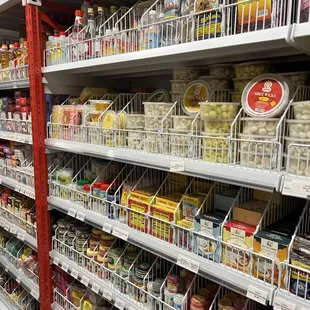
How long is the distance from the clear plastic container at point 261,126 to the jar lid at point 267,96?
0.02 meters

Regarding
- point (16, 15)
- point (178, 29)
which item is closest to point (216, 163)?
point (178, 29)

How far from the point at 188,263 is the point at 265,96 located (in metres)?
0.65

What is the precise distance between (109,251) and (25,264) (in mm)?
928

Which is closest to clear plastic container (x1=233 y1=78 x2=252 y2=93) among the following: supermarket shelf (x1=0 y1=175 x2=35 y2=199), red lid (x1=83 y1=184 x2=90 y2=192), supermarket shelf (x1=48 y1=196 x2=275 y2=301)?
supermarket shelf (x1=48 y1=196 x2=275 y2=301)

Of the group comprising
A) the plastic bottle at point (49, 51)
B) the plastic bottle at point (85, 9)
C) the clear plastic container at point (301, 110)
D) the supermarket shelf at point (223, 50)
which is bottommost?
the clear plastic container at point (301, 110)

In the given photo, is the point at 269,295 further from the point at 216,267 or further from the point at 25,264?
the point at 25,264

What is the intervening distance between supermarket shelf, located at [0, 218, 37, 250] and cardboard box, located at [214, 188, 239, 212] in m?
1.35

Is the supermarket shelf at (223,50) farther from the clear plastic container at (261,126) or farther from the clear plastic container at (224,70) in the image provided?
the clear plastic container at (261,126)

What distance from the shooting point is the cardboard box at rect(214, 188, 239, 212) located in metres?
1.23

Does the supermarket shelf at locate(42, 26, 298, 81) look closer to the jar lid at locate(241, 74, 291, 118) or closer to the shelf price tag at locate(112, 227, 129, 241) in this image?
the jar lid at locate(241, 74, 291, 118)

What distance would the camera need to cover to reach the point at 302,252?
920mm

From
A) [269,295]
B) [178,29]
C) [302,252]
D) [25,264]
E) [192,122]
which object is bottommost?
[25,264]

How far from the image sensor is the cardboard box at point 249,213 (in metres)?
1.09

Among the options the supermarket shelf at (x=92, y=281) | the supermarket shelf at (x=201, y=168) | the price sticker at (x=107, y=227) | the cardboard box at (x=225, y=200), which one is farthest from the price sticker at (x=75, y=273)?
the cardboard box at (x=225, y=200)
